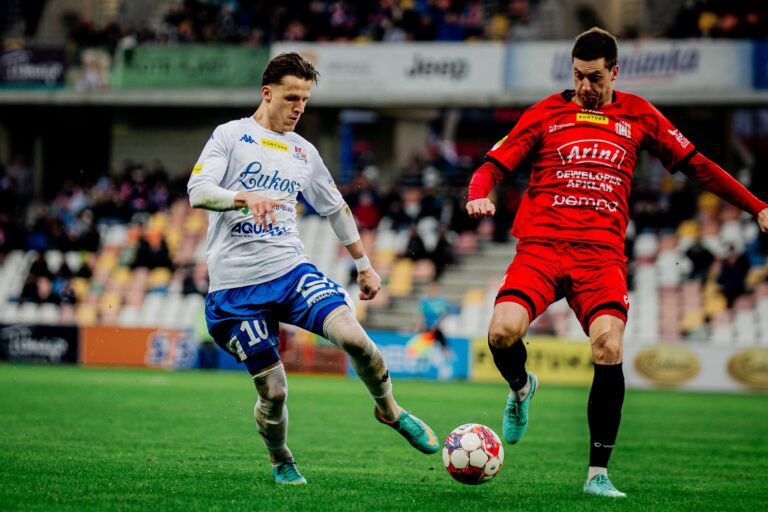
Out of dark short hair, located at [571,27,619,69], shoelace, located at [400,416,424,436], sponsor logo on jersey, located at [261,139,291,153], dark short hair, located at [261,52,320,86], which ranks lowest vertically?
shoelace, located at [400,416,424,436]

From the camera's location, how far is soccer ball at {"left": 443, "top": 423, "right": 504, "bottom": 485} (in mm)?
7230

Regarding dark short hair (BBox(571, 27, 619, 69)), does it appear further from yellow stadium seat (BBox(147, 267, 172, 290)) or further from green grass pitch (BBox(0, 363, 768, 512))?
yellow stadium seat (BBox(147, 267, 172, 290))

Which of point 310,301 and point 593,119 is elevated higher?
point 593,119

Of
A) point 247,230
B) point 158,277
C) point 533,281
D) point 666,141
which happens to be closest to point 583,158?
point 666,141

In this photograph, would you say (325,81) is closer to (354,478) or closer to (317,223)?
(317,223)

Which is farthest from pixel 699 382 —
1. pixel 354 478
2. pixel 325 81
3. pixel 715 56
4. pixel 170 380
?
pixel 354 478

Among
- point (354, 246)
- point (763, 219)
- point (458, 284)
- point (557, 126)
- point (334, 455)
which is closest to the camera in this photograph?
point (763, 219)

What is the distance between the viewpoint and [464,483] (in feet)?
24.2

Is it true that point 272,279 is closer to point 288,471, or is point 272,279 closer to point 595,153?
point 288,471

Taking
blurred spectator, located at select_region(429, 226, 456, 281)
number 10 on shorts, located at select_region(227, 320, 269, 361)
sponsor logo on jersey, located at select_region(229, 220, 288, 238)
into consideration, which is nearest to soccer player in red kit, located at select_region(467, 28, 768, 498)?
sponsor logo on jersey, located at select_region(229, 220, 288, 238)

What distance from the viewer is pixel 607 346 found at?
23.3 feet

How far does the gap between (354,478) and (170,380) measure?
1272cm

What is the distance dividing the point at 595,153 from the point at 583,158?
8cm

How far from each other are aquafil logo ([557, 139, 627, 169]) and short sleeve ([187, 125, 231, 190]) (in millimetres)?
2122
